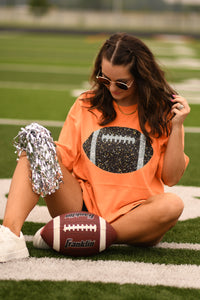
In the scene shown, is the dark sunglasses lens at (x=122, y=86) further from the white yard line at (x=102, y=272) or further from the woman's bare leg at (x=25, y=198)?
the white yard line at (x=102, y=272)

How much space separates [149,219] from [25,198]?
60 cm

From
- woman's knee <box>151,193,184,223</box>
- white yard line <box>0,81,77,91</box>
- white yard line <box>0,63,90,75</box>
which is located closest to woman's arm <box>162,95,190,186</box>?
woman's knee <box>151,193,184,223</box>

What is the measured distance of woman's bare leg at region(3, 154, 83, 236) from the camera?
→ 2623 millimetres

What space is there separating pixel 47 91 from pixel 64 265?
745 cm

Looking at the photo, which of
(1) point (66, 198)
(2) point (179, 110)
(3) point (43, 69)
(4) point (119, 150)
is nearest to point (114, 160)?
(4) point (119, 150)

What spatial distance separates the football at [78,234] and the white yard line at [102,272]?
0.06 m

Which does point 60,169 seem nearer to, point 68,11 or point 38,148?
point 38,148

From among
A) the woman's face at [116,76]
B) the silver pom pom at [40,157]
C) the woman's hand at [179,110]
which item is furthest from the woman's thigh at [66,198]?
the woman's hand at [179,110]

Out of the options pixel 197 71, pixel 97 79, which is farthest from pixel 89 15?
pixel 97 79

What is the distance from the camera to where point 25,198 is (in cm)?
266

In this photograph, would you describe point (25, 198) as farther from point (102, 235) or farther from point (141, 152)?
point (141, 152)

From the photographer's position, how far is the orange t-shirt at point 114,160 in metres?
2.87

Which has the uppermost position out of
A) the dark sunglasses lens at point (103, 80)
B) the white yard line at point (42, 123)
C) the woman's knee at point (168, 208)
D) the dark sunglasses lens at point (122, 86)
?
the dark sunglasses lens at point (103, 80)

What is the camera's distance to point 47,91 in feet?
32.2
